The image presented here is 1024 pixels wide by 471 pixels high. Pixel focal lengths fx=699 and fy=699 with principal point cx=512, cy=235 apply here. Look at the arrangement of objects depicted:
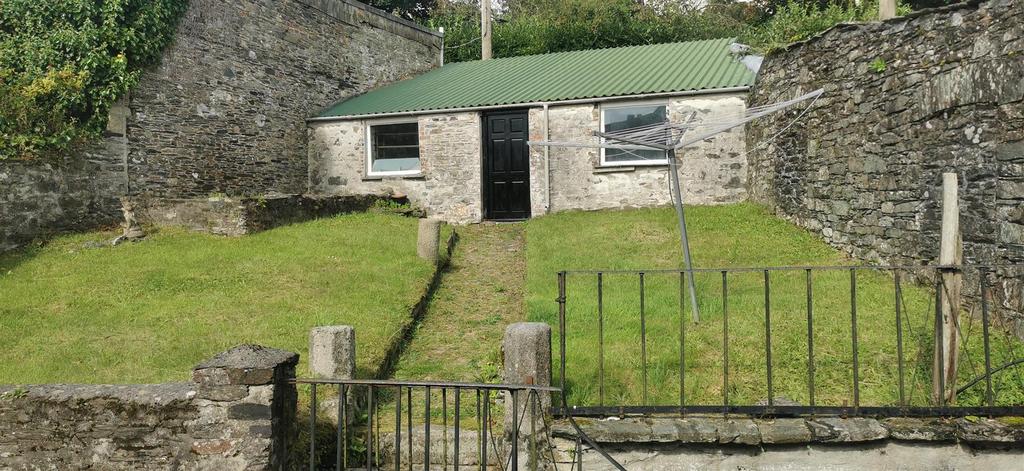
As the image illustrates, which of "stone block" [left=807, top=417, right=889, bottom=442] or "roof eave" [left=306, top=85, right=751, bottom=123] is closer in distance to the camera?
"stone block" [left=807, top=417, right=889, bottom=442]

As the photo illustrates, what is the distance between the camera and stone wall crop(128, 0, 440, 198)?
14.3m

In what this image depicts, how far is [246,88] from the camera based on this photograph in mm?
16391

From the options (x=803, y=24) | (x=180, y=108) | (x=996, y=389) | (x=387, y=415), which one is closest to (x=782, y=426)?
(x=996, y=389)

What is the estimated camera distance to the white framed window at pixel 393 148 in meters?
17.1

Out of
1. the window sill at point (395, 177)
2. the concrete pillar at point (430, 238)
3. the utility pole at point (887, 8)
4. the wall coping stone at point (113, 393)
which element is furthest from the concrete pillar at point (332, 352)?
the window sill at point (395, 177)

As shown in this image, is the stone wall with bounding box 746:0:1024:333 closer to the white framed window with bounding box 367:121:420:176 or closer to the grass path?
the grass path

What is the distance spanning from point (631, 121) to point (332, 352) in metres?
11.1

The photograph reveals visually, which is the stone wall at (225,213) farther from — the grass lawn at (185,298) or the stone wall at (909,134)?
the stone wall at (909,134)

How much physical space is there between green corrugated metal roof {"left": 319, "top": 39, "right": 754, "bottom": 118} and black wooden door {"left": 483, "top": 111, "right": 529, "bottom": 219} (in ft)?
1.80

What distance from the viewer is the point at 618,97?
1503 cm

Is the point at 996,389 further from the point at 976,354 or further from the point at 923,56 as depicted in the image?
the point at 923,56

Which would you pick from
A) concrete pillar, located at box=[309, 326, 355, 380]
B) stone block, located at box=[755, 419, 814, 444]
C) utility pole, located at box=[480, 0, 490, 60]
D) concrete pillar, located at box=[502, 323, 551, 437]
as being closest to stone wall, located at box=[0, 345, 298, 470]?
concrete pillar, located at box=[309, 326, 355, 380]

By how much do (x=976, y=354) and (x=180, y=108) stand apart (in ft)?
47.3

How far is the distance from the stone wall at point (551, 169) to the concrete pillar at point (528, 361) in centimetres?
1058
